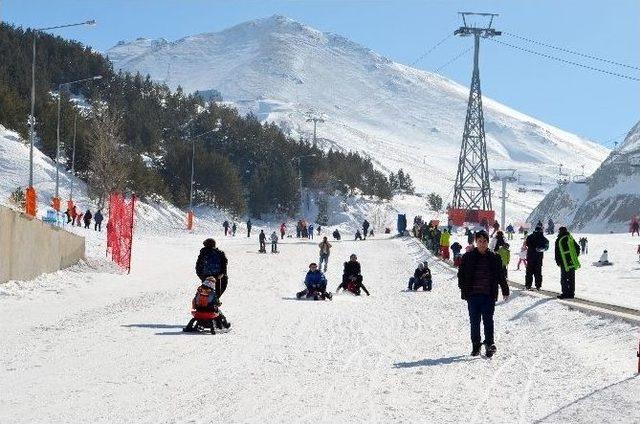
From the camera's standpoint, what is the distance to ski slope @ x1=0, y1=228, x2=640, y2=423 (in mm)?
7238

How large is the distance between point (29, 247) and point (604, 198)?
10069 centimetres

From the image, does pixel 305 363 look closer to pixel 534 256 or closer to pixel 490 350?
pixel 490 350

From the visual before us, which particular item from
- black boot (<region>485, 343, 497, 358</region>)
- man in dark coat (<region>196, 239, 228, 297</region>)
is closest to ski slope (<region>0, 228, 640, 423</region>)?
black boot (<region>485, 343, 497, 358</region>)

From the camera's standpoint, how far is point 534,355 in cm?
1076

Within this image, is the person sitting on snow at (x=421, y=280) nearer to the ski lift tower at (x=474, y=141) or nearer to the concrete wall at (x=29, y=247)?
the concrete wall at (x=29, y=247)

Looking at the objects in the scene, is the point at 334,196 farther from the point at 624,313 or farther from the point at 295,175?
the point at 624,313

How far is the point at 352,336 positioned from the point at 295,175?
80.3 metres

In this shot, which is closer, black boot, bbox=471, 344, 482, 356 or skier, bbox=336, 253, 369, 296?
black boot, bbox=471, 344, 482, 356

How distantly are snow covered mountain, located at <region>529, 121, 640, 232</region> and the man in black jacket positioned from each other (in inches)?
3467

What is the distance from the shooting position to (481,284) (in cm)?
1057

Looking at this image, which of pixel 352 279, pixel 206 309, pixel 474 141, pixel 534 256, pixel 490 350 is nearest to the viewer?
pixel 490 350

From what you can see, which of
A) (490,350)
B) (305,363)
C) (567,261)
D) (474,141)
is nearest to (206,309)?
(305,363)

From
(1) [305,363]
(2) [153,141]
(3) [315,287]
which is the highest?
(2) [153,141]

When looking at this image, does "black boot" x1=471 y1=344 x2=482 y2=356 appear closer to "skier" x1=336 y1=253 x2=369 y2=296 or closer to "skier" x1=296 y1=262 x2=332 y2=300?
"skier" x1=296 y1=262 x2=332 y2=300
